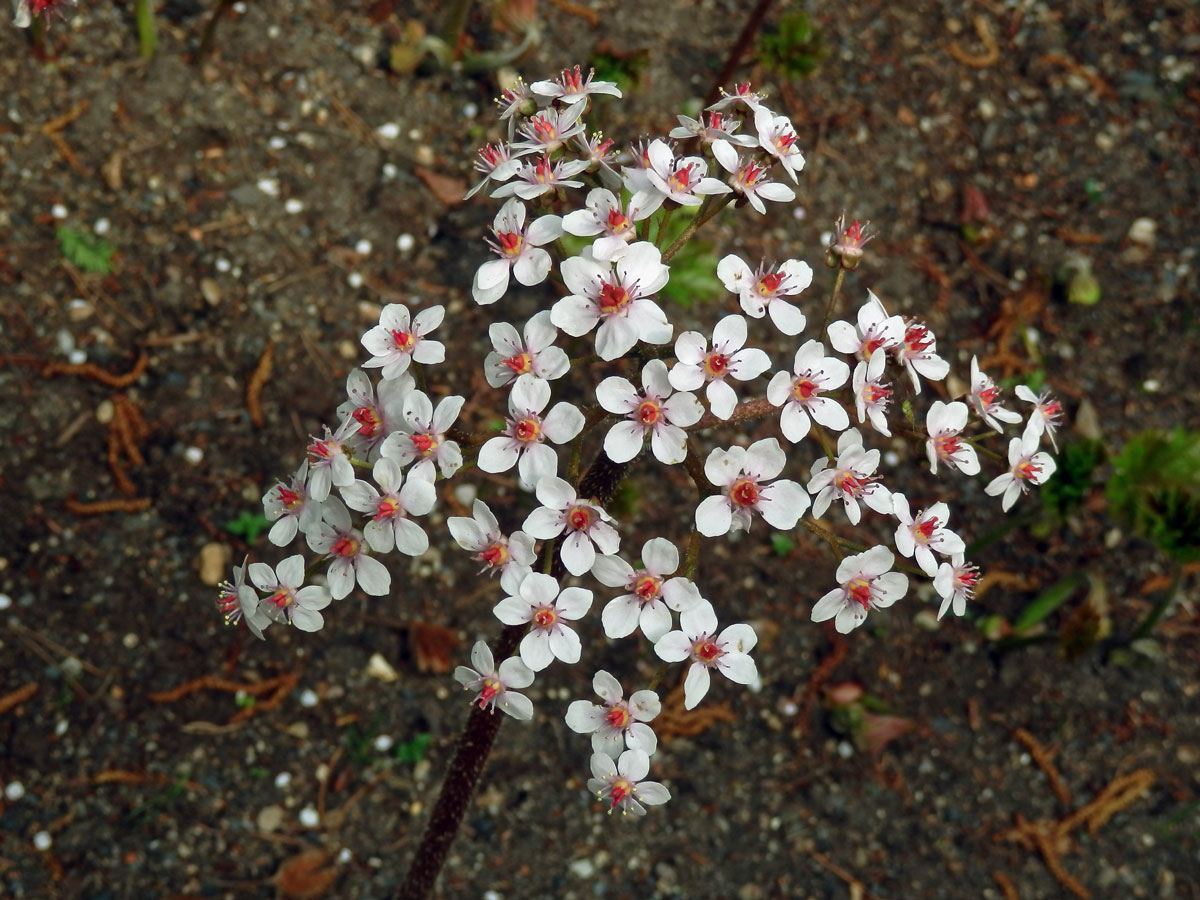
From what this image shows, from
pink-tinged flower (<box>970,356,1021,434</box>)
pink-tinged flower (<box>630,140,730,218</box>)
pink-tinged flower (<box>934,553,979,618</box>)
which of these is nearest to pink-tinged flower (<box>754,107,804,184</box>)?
pink-tinged flower (<box>630,140,730,218</box>)

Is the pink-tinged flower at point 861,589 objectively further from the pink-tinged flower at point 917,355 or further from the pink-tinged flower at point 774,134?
the pink-tinged flower at point 774,134

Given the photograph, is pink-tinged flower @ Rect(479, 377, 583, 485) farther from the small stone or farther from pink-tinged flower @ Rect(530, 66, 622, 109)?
the small stone

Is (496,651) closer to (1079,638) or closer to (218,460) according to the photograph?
(218,460)

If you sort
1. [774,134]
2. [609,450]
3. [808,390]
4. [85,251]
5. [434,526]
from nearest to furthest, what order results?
1. [609,450]
2. [808,390]
3. [774,134]
4. [434,526]
5. [85,251]

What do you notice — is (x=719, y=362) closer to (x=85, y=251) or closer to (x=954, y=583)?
(x=954, y=583)

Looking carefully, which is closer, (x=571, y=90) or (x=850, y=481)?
(x=850, y=481)

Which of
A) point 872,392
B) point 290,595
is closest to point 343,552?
point 290,595
